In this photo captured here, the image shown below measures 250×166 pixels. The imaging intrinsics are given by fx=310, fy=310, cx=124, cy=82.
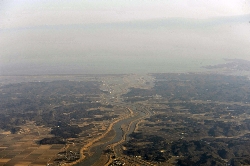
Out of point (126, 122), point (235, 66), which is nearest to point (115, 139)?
point (126, 122)

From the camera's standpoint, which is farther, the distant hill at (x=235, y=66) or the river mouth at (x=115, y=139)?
the distant hill at (x=235, y=66)

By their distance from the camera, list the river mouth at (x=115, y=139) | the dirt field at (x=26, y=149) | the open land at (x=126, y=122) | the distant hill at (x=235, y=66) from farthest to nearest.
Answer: the distant hill at (x=235, y=66) < the open land at (x=126, y=122) < the river mouth at (x=115, y=139) < the dirt field at (x=26, y=149)

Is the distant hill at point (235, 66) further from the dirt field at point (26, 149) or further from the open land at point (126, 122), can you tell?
the dirt field at point (26, 149)

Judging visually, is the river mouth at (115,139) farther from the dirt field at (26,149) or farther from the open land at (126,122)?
the dirt field at (26,149)

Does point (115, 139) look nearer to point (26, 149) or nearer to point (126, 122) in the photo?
point (126, 122)

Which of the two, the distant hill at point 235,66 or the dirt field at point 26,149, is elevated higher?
the distant hill at point 235,66

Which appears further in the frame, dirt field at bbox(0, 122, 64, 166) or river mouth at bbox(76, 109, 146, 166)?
river mouth at bbox(76, 109, 146, 166)

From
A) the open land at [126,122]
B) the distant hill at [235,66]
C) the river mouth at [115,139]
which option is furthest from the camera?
the distant hill at [235,66]

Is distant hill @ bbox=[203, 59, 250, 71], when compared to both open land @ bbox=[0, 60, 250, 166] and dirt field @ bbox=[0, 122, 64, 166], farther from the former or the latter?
dirt field @ bbox=[0, 122, 64, 166]

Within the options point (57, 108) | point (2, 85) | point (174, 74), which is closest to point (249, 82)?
point (174, 74)

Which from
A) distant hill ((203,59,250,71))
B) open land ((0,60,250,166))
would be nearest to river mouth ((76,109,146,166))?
open land ((0,60,250,166))

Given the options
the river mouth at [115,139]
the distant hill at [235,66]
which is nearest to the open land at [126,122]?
the river mouth at [115,139]
